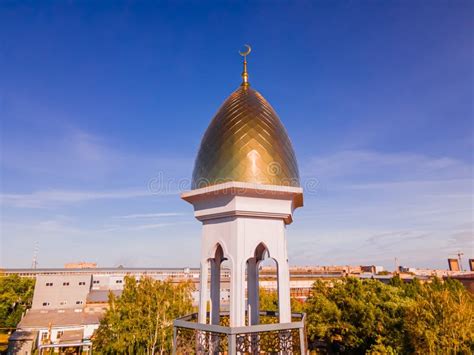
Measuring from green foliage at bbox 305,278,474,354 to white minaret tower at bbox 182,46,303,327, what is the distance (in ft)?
54.7

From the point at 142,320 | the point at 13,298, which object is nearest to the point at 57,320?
the point at 142,320

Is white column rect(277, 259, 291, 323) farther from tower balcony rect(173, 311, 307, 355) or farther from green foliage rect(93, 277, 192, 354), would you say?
green foliage rect(93, 277, 192, 354)

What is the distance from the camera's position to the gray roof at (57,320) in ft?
103

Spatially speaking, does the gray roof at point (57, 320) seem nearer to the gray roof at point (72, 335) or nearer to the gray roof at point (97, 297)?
the gray roof at point (72, 335)

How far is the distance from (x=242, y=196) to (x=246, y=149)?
47.2 inches

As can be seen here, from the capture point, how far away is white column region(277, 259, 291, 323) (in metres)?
6.79

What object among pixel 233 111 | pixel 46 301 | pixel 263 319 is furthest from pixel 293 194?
pixel 46 301

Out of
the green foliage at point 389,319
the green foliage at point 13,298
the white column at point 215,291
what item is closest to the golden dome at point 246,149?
the white column at point 215,291

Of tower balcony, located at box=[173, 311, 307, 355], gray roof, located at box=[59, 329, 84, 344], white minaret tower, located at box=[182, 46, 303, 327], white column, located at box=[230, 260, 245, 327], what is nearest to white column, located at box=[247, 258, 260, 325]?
white minaret tower, located at box=[182, 46, 303, 327]

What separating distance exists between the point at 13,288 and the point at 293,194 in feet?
201

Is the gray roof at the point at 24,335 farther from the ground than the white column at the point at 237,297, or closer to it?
closer to it

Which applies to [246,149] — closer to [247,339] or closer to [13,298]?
[247,339]

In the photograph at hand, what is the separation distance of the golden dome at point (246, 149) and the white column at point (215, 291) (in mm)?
2584

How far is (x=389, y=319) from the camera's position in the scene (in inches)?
960
